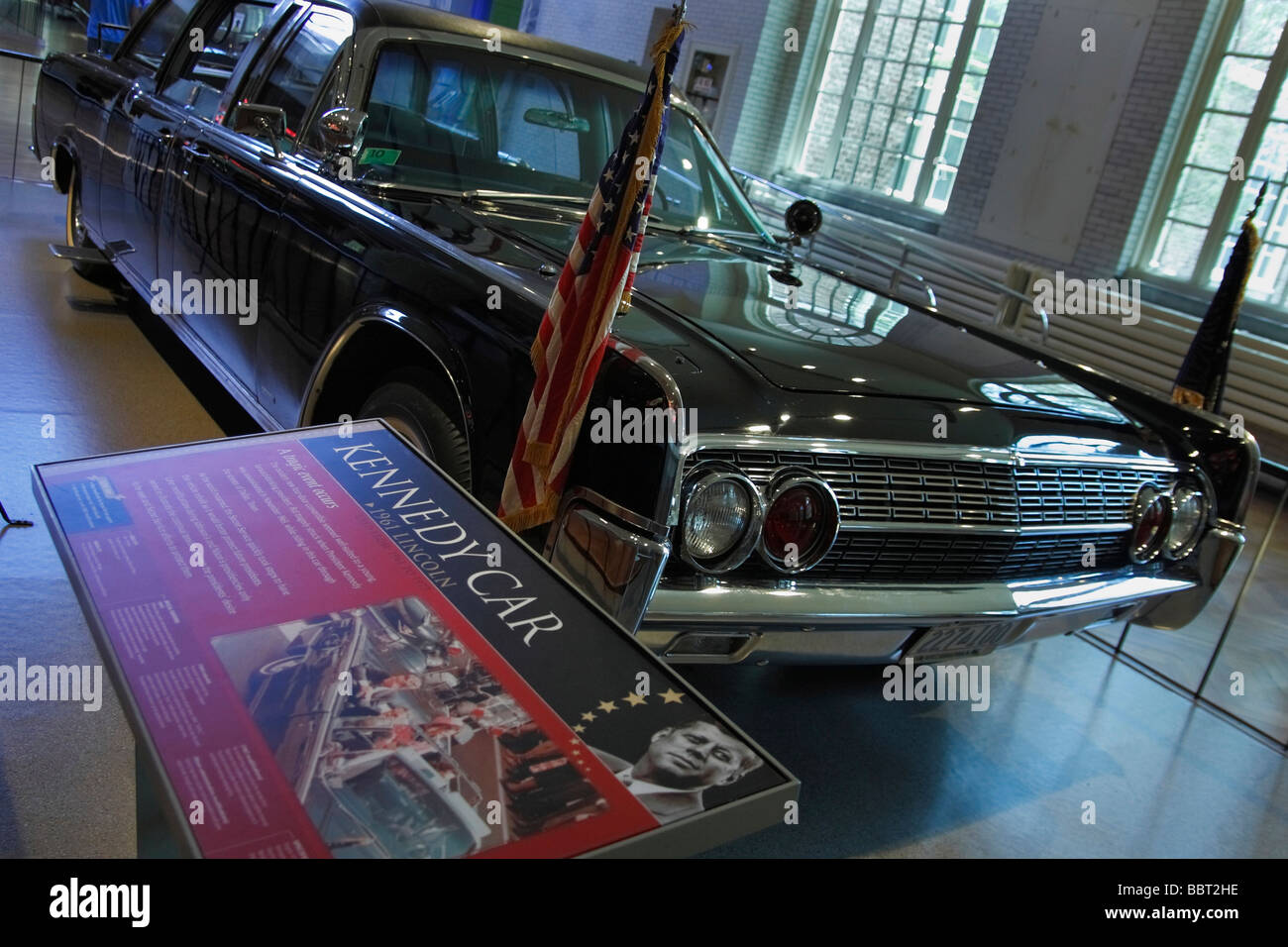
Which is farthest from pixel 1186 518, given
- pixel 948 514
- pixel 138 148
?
pixel 138 148

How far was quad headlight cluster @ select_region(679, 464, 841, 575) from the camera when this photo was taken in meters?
2.12

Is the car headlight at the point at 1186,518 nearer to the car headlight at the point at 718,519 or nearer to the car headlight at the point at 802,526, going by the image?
the car headlight at the point at 802,526

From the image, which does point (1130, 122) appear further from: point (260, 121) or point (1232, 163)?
point (260, 121)

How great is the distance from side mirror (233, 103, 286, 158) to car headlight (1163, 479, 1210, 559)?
2.81 m

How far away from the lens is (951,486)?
245 centimetres

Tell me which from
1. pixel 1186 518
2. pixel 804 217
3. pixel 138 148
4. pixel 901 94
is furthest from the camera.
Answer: pixel 901 94

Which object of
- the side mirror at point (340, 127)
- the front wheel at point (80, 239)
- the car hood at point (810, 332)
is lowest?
the front wheel at point (80, 239)

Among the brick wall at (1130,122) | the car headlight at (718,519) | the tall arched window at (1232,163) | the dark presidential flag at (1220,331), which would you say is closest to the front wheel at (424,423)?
the car headlight at (718,519)

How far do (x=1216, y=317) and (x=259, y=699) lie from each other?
16.5 feet

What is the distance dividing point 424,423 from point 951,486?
123 cm

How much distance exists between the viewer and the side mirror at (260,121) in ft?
10.3

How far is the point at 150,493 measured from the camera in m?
1.57

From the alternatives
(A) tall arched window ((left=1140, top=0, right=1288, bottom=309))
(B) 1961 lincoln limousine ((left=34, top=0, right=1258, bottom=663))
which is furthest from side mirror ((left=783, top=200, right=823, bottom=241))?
(A) tall arched window ((left=1140, top=0, right=1288, bottom=309))
